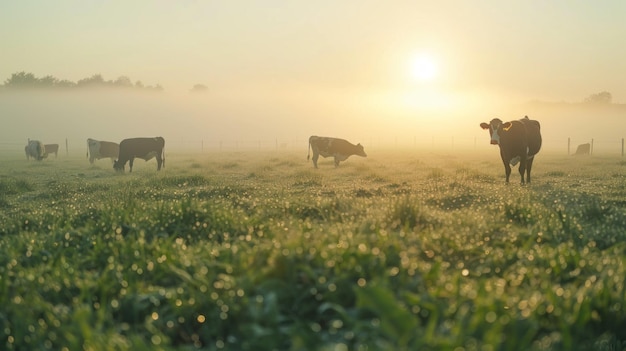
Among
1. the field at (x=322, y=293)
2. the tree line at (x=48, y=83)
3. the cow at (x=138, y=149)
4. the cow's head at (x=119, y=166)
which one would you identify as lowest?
the cow's head at (x=119, y=166)

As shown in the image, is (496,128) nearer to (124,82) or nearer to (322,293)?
(322,293)

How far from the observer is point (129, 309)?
13.5 feet

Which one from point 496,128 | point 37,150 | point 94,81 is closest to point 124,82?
point 94,81

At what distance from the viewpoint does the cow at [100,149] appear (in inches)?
1527

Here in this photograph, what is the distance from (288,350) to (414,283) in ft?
3.58

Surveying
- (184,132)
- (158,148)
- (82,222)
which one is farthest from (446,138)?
(82,222)

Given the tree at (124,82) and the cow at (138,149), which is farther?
the tree at (124,82)

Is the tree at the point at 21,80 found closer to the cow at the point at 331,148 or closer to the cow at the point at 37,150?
the cow at the point at 37,150

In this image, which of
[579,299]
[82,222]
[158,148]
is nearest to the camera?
[579,299]

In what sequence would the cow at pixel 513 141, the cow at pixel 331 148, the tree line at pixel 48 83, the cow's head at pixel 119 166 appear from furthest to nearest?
the tree line at pixel 48 83 → the cow at pixel 331 148 → the cow's head at pixel 119 166 → the cow at pixel 513 141

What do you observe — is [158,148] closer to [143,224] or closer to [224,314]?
[143,224]

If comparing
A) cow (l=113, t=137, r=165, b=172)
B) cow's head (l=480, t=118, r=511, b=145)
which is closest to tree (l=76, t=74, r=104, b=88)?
cow (l=113, t=137, r=165, b=172)

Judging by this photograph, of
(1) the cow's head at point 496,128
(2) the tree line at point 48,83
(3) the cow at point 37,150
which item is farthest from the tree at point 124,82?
(1) the cow's head at point 496,128

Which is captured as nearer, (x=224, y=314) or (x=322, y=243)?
(x=224, y=314)
